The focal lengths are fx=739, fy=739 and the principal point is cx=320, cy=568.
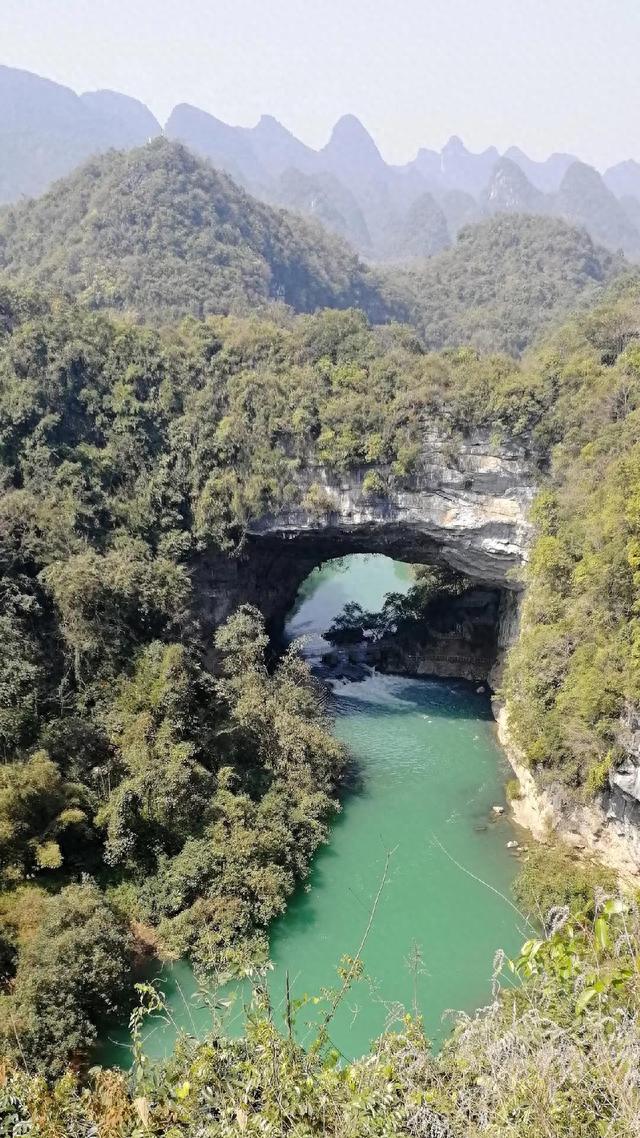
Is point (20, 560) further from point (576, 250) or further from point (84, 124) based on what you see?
point (84, 124)

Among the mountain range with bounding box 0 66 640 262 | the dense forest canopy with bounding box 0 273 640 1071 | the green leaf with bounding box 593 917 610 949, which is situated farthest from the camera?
the mountain range with bounding box 0 66 640 262

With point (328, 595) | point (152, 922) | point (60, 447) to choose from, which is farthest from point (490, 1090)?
point (328, 595)

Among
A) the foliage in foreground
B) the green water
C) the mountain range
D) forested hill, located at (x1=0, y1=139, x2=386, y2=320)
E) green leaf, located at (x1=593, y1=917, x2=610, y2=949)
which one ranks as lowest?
the green water

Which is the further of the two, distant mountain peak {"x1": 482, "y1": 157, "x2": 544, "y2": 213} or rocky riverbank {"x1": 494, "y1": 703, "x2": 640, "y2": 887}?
distant mountain peak {"x1": 482, "y1": 157, "x2": 544, "y2": 213}

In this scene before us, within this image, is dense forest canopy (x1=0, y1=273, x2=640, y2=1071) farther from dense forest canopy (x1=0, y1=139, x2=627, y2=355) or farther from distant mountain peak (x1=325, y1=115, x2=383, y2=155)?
distant mountain peak (x1=325, y1=115, x2=383, y2=155)

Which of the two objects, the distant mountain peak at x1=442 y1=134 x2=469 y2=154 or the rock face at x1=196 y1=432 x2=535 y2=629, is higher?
the distant mountain peak at x1=442 y1=134 x2=469 y2=154

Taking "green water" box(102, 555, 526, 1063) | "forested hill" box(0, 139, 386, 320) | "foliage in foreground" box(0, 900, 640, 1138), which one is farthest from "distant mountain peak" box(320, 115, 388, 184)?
"foliage in foreground" box(0, 900, 640, 1138)

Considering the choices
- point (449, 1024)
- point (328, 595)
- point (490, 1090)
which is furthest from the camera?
point (328, 595)
